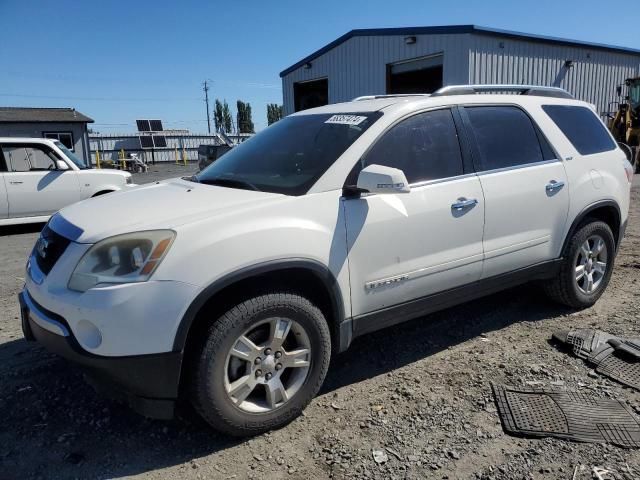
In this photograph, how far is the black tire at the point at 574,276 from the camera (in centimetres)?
413

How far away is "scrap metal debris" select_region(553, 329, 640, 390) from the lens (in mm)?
3287

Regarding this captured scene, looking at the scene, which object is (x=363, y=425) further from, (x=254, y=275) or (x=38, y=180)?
(x=38, y=180)

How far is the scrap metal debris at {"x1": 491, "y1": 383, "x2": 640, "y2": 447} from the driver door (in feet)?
28.4

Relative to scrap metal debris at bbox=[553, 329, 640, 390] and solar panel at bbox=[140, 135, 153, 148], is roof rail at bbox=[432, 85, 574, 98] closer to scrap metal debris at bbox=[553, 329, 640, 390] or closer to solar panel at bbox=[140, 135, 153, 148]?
scrap metal debris at bbox=[553, 329, 640, 390]

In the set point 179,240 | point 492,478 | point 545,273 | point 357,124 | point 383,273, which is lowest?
point 492,478

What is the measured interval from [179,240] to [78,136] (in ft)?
103

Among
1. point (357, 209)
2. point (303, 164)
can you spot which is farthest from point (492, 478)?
point (303, 164)

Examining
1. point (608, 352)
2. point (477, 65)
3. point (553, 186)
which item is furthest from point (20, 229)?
point (477, 65)

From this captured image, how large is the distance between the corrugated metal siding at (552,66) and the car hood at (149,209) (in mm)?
13866

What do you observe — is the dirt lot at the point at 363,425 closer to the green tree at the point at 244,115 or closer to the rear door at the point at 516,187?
the rear door at the point at 516,187

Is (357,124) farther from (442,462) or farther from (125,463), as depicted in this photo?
(125,463)

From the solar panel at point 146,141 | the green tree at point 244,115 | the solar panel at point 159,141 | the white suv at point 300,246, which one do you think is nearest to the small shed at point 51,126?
the solar panel at point 146,141

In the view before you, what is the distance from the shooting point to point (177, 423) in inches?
112

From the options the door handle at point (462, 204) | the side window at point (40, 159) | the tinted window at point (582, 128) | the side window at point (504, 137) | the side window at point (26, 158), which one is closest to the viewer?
the door handle at point (462, 204)
